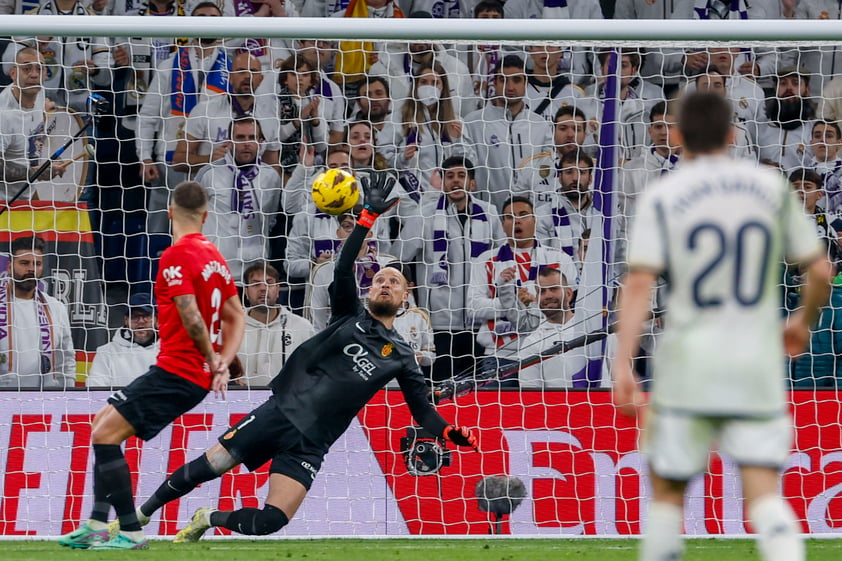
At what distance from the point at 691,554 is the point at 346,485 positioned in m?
2.24

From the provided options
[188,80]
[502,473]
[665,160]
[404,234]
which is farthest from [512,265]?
[188,80]

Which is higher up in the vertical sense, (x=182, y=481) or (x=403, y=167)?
(x=403, y=167)

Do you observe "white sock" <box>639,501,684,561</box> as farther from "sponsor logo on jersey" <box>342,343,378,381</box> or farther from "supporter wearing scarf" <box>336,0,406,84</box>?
"supporter wearing scarf" <box>336,0,406,84</box>

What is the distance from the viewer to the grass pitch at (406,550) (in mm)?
6137

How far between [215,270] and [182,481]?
3.96ft

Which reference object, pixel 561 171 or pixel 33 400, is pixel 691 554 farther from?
pixel 33 400

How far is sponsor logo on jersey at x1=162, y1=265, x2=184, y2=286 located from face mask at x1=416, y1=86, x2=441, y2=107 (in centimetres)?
390

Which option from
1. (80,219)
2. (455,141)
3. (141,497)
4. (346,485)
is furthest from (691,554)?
(80,219)

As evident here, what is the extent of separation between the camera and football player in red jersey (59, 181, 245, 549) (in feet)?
19.9

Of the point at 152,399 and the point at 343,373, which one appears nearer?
the point at 152,399

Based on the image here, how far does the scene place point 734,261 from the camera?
346 centimetres

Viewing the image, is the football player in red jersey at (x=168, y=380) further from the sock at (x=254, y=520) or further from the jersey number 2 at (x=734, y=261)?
the jersey number 2 at (x=734, y=261)

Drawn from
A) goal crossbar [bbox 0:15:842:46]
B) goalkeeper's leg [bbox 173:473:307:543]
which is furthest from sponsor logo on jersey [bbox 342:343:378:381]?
goal crossbar [bbox 0:15:842:46]

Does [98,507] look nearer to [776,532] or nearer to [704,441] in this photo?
[704,441]
